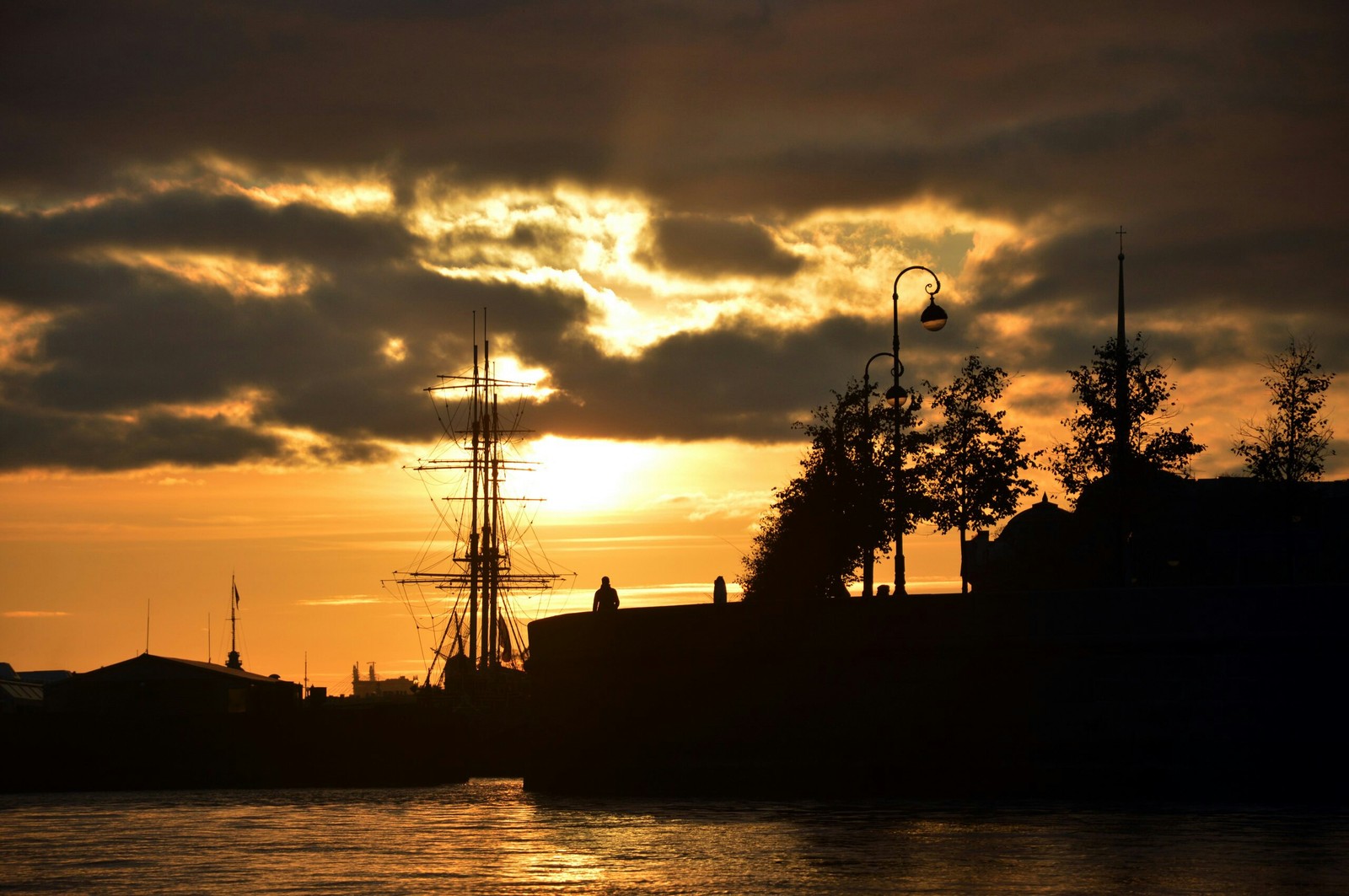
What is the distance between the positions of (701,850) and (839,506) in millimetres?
38472

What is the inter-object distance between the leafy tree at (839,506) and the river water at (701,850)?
2518 cm

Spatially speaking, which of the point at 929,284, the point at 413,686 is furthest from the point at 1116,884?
the point at 413,686

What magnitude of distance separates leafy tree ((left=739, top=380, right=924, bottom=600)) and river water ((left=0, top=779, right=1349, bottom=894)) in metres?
25.2

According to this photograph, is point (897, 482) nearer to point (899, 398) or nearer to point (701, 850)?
point (899, 398)

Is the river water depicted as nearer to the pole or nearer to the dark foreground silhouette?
the dark foreground silhouette

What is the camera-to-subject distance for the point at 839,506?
181 ft

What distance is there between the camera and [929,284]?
134ft

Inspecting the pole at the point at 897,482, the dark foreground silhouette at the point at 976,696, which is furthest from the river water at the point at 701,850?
the pole at the point at 897,482

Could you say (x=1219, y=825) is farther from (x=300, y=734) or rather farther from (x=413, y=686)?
(x=413, y=686)

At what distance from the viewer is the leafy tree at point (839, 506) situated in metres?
50.8

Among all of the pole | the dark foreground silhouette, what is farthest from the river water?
the pole

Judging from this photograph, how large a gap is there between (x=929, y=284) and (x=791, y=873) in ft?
92.1

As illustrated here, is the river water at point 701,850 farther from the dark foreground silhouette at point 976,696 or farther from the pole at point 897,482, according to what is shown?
the pole at point 897,482

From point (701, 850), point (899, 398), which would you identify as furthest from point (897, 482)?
point (701, 850)
